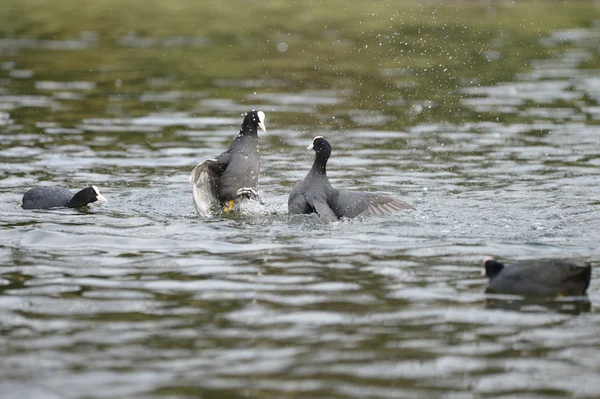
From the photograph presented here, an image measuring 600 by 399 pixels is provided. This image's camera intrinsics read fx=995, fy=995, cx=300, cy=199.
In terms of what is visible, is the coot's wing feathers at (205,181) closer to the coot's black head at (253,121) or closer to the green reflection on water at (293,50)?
the coot's black head at (253,121)

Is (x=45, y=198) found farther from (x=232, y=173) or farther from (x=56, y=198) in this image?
(x=232, y=173)

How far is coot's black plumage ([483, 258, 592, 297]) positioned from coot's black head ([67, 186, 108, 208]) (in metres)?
4.61

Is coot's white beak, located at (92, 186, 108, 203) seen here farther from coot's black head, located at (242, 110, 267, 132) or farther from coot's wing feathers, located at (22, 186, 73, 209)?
coot's black head, located at (242, 110, 267, 132)

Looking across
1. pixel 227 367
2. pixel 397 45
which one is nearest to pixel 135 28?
pixel 397 45

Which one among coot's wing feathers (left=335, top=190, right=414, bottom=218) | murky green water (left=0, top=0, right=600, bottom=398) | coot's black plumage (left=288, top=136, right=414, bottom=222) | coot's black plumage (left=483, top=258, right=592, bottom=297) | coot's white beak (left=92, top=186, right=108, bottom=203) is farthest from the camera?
coot's white beak (left=92, top=186, right=108, bottom=203)

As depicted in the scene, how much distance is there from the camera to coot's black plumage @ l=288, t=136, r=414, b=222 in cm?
955

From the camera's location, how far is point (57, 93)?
59.5ft

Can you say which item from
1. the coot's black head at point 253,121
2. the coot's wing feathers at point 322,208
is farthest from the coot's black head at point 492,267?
the coot's black head at point 253,121

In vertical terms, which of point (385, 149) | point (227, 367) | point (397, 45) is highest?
point (397, 45)

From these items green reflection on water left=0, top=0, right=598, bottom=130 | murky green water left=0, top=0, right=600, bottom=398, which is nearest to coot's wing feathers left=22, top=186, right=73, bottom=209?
murky green water left=0, top=0, right=600, bottom=398

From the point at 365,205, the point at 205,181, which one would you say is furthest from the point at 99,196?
the point at 365,205

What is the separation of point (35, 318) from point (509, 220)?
15.4ft

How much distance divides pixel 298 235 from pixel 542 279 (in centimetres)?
265

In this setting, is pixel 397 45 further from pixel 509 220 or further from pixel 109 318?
pixel 109 318
